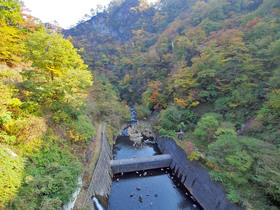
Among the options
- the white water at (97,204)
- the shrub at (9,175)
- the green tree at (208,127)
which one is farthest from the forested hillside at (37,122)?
the green tree at (208,127)

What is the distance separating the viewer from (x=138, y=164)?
15.2 m

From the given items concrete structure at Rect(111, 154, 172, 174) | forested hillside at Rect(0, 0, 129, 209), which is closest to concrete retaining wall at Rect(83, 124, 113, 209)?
concrete structure at Rect(111, 154, 172, 174)

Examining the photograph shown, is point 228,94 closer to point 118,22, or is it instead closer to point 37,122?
point 37,122

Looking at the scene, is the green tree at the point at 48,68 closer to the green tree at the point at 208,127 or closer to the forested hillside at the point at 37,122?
the forested hillside at the point at 37,122

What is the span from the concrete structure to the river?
52cm

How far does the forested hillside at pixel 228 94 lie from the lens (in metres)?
9.16

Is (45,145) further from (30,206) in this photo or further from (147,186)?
(147,186)

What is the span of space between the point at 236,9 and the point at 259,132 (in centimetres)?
3088

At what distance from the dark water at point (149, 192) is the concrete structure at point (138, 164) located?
21.8 inches

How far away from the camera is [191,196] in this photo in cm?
1268

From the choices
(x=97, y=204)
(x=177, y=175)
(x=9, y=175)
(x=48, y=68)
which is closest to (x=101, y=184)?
(x=97, y=204)

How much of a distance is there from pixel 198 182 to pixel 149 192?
5.17m

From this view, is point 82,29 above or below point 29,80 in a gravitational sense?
Result: above

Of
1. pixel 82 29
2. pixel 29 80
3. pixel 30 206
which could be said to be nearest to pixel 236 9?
pixel 29 80
